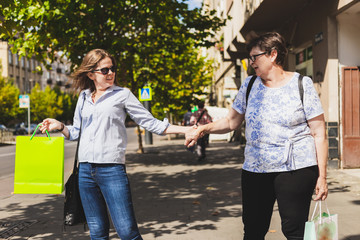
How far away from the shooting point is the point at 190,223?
5.53 m

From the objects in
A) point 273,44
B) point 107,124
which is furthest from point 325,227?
point 107,124

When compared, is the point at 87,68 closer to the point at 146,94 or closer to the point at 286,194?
the point at 286,194

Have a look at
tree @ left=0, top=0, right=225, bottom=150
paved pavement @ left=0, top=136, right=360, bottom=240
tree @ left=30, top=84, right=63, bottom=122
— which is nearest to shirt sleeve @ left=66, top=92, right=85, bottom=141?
paved pavement @ left=0, top=136, right=360, bottom=240

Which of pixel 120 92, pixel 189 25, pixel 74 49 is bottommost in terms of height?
pixel 120 92

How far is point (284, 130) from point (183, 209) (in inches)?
148

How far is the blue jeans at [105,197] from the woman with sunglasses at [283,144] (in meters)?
0.90

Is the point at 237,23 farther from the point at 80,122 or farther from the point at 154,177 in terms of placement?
the point at 80,122

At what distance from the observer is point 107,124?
3.19 meters

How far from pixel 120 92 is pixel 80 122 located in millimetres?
402

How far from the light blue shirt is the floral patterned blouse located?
77 cm

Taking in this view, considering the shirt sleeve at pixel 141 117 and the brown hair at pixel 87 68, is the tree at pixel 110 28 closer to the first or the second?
the brown hair at pixel 87 68

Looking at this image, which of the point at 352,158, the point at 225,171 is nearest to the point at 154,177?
the point at 225,171

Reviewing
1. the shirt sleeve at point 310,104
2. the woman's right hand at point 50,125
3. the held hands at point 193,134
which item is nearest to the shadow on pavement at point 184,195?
the held hands at point 193,134

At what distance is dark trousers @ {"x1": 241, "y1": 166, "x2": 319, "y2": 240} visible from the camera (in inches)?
114
